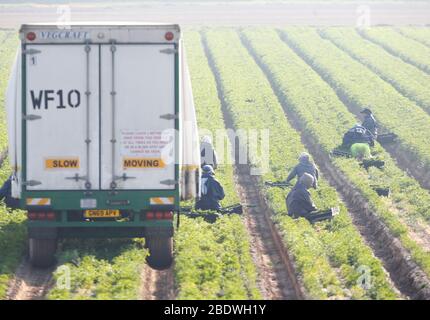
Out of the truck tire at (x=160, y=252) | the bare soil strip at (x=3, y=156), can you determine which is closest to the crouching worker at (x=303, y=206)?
the truck tire at (x=160, y=252)

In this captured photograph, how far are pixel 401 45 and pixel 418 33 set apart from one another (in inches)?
214

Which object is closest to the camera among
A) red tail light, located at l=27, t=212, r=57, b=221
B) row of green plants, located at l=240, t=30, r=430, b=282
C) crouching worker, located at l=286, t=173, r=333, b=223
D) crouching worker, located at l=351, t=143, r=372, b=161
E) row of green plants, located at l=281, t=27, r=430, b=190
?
red tail light, located at l=27, t=212, r=57, b=221

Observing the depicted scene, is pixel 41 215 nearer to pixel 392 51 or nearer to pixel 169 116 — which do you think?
pixel 169 116

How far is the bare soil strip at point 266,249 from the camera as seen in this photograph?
18.8 m

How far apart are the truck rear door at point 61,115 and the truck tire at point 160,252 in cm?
184

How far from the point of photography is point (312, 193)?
25.9 m

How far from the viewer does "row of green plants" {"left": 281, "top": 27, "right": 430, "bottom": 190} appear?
1335 inches

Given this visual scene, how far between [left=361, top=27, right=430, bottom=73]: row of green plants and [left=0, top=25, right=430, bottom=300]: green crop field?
0.50 ft

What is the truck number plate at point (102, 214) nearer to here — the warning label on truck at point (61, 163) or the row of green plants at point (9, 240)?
the warning label on truck at point (61, 163)

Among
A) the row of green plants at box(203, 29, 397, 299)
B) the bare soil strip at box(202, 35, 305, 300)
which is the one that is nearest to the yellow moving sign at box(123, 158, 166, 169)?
the bare soil strip at box(202, 35, 305, 300)

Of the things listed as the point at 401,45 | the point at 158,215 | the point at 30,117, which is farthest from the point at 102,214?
the point at 401,45

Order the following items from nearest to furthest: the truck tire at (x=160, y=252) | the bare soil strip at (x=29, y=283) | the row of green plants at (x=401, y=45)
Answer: the bare soil strip at (x=29, y=283) < the truck tire at (x=160, y=252) < the row of green plants at (x=401, y=45)

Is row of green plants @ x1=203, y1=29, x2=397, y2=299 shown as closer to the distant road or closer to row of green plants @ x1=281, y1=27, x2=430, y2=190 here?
row of green plants @ x1=281, y1=27, x2=430, y2=190

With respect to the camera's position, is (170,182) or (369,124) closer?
(170,182)
